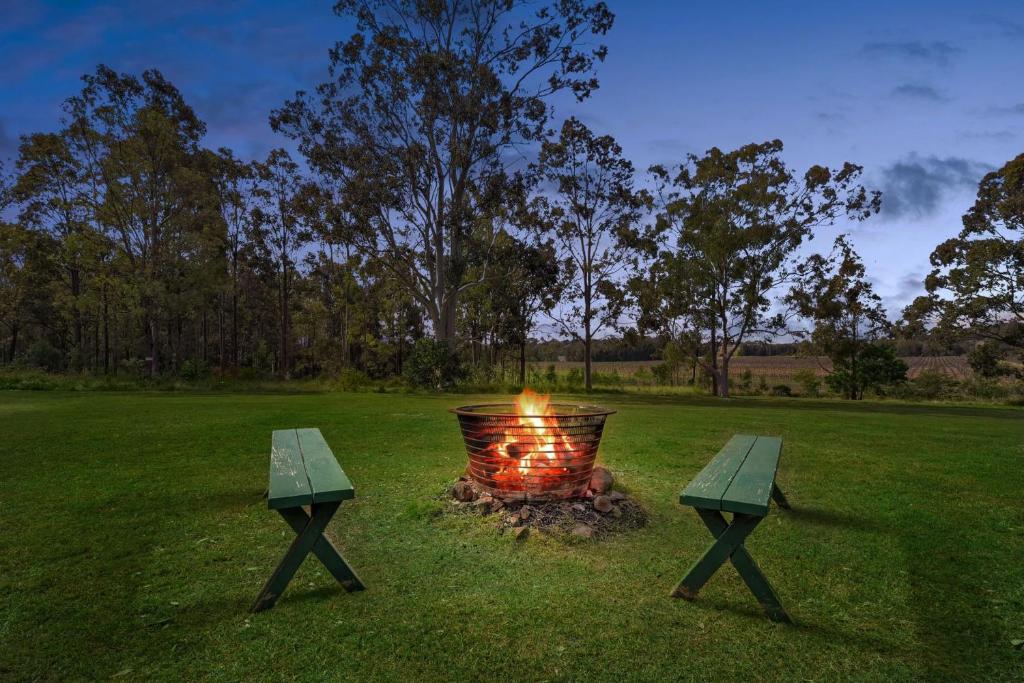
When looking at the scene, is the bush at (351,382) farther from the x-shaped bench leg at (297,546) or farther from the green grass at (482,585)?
the x-shaped bench leg at (297,546)

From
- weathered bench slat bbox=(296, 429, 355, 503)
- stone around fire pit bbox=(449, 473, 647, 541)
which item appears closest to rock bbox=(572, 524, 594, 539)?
stone around fire pit bbox=(449, 473, 647, 541)

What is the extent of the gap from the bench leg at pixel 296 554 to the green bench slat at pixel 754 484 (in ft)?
7.61

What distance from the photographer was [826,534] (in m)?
4.55

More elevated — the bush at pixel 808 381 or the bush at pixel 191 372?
the bush at pixel 191 372

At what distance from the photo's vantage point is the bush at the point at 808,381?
3058 centimetres

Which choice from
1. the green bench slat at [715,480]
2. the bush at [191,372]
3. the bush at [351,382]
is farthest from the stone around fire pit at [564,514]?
the bush at [191,372]

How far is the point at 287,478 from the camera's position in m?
3.39

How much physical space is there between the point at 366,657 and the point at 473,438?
2.21 metres

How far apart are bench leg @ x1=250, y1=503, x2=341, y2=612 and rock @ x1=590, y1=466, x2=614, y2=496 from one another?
8.62 feet

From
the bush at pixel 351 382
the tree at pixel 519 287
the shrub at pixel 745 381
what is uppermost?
the tree at pixel 519 287

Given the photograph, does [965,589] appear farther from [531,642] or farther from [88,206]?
[88,206]

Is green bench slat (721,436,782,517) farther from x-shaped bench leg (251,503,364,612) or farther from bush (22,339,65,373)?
bush (22,339,65,373)

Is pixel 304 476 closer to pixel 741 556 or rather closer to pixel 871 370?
pixel 741 556

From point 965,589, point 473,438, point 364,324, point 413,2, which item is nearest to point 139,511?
point 473,438
